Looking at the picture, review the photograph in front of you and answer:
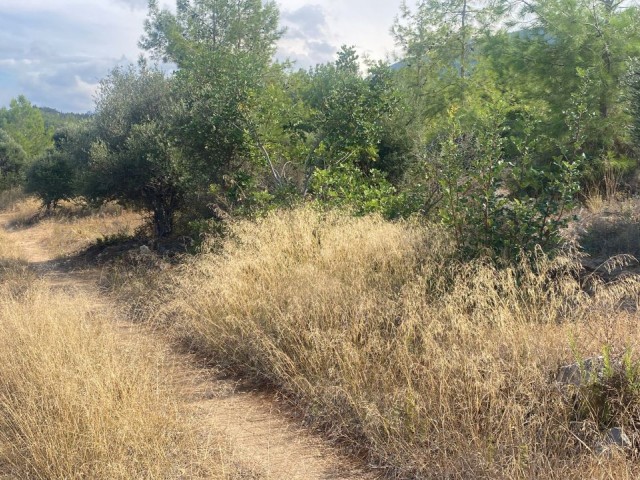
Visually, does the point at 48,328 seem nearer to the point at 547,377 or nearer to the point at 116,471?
the point at 116,471

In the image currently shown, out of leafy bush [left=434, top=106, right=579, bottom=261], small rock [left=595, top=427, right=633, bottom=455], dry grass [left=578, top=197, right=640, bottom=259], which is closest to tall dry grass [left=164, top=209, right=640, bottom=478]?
small rock [left=595, top=427, right=633, bottom=455]

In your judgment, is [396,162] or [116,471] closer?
[116,471]

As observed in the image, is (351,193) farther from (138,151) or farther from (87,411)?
(87,411)

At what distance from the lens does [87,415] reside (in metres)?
3.55

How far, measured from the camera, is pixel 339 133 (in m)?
9.79

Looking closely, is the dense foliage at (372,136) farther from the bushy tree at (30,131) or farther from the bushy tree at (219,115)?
the bushy tree at (30,131)

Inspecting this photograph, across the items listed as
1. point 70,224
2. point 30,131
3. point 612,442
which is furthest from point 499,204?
point 30,131

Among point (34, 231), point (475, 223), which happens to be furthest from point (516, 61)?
point (34, 231)

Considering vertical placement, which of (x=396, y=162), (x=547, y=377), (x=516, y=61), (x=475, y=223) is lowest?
(x=547, y=377)

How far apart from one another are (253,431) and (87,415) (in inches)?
47.9

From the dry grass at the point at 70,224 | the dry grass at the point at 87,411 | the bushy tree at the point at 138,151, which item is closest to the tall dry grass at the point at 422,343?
the dry grass at the point at 87,411

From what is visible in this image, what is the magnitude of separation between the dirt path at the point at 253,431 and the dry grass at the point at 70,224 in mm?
10157

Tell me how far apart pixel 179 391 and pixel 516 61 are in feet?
37.6

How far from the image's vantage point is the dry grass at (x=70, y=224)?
15766 mm
